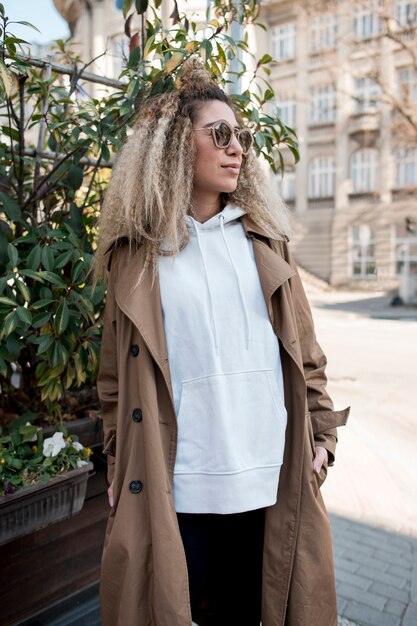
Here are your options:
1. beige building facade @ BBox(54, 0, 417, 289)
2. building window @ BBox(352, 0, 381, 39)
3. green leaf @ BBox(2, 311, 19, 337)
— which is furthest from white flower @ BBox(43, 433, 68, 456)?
building window @ BBox(352, 0, 381, 39)

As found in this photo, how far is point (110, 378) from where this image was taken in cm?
183

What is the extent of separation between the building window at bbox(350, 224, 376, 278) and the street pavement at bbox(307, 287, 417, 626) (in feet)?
59.7

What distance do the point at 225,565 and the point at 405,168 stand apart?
91.9 ft

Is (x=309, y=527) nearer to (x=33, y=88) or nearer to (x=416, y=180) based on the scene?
(x=33, y=88)

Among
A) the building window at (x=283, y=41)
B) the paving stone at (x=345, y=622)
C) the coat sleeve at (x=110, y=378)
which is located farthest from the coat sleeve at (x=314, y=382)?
the building window at (x=283, y=41)

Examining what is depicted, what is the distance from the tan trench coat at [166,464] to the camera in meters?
1.57

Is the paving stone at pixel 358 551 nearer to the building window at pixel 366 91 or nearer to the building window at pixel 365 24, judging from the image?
the building window at pixel 366 91

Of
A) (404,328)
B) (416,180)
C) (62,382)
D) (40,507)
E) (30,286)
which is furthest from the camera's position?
(416,180)

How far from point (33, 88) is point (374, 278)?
26404 millimetres

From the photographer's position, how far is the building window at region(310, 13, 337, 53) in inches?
1105

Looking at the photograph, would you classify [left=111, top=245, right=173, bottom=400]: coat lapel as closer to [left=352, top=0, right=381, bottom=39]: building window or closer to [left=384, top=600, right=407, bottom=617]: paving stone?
[left=384, top=600, right=407, bottom=617]: paving stone

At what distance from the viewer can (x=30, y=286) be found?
225 centimetres

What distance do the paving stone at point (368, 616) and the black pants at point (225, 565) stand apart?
0.99m

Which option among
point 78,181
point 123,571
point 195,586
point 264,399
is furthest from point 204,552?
point 78,181
